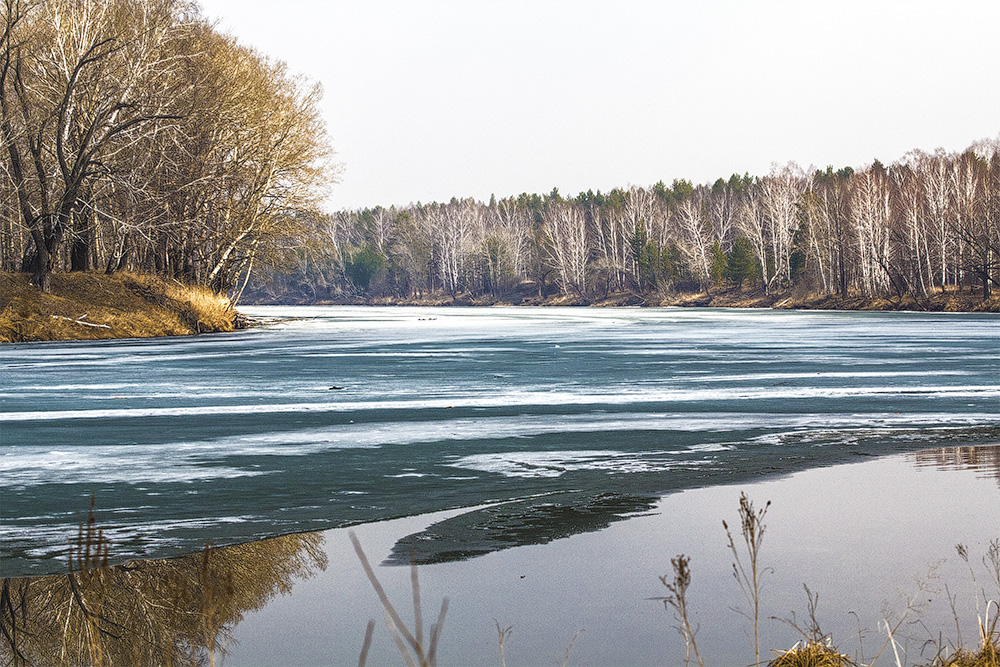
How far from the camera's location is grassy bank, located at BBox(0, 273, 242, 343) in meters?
32.1

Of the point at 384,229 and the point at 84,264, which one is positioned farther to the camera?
the point at 384,229

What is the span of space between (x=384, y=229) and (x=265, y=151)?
477ft

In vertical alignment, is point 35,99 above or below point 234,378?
above

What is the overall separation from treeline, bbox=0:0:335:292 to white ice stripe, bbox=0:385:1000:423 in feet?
58.6

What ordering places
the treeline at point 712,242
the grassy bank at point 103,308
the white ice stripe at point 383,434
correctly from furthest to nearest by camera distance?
the treeline at point 712,242 → the grassy bank at point 103,308 → the white ice stripe at point 383,434

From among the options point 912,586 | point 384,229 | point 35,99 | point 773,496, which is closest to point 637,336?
point 35,99

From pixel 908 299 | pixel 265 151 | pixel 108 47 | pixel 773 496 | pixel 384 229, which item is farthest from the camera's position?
pixel 384 229

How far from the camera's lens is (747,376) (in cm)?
1817

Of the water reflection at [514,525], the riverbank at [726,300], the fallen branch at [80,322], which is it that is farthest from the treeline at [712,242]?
the water reflection at [514,525]

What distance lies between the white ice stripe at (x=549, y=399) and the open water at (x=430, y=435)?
6 centimetres

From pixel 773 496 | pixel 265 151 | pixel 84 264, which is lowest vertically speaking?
pixel 773 496

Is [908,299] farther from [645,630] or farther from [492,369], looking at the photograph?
[645,630]

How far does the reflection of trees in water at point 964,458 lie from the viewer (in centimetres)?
896

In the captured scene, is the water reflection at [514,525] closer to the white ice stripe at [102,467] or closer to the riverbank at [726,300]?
the white ice stripe at [102,467]
